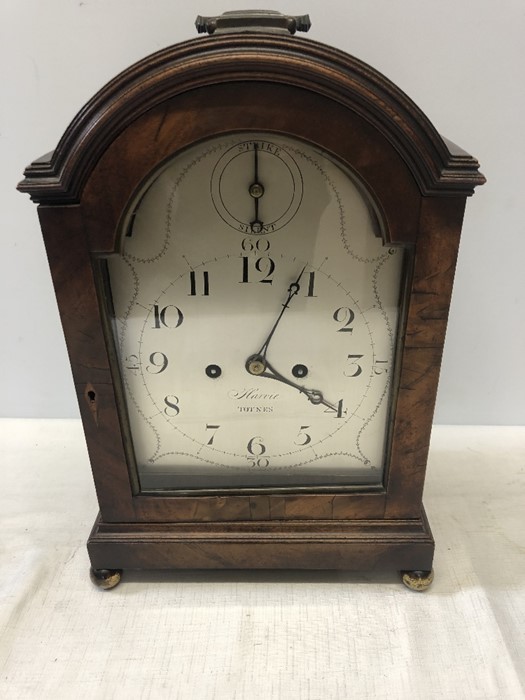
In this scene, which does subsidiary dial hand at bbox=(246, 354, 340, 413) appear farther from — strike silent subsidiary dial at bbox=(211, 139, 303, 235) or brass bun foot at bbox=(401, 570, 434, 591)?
brass bun foot at bbox=(401, 570, 434, 591)

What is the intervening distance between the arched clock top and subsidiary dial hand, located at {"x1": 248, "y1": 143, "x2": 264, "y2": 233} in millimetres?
51

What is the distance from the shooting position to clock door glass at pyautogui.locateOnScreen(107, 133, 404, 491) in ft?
2.36

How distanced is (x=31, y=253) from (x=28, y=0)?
0.44m

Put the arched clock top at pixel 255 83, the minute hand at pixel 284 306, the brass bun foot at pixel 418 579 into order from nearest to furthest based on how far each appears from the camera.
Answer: the arched clock top at pixel 255 83, the minute hand at pixel 284 306, the brass bun foot at pixel 418 579

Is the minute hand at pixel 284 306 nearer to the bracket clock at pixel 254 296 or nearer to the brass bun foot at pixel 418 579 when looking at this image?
the bracket clock at pixel 254 296

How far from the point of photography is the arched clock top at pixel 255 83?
2.04 feet

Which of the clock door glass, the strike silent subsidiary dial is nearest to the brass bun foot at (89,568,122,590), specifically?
the clock door glass

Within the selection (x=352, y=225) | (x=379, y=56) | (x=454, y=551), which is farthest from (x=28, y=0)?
(x=454, y=551)

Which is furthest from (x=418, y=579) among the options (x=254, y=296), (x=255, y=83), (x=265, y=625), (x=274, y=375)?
(x=255, y=83)

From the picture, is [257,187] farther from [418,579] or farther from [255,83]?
[418,579]

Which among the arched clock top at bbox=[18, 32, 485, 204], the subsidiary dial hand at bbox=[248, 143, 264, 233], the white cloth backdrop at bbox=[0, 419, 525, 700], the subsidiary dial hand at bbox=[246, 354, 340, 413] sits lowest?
the white cloth backdrop at bbox=[0, 419, 525, 700]

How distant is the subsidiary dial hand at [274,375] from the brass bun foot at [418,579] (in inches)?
11.2

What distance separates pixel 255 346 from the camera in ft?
2.70

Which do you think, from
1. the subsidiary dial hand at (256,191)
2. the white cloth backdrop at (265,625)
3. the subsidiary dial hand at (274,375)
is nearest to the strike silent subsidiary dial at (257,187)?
the subsidiary dial hand at (256,191)
